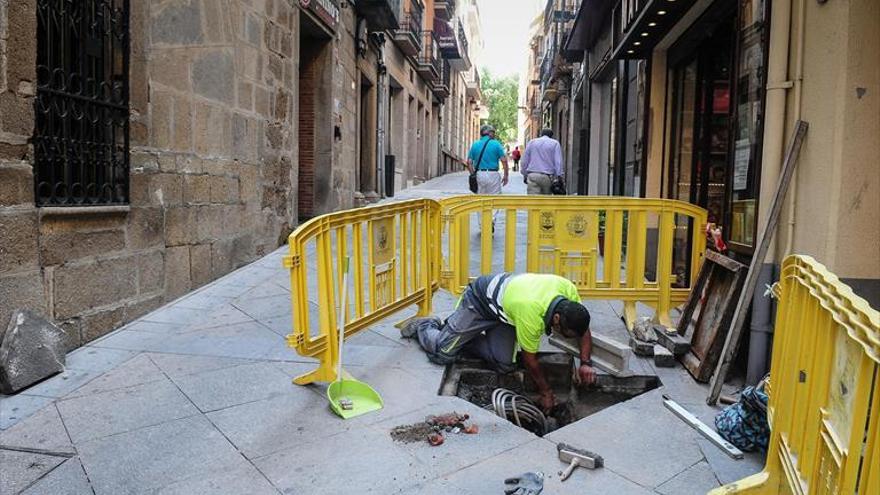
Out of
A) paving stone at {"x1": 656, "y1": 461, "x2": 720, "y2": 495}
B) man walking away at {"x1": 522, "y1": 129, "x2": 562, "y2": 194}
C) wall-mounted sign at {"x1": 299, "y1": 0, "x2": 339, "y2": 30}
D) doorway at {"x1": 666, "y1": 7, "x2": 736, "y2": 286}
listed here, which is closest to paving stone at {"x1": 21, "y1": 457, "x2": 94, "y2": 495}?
paving stone at {"x1": 656, "y1": 461, "x2": 720, "y2": 495}

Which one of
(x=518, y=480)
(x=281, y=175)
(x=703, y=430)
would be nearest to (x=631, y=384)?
(x=703, y=430)

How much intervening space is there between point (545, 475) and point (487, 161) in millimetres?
7065

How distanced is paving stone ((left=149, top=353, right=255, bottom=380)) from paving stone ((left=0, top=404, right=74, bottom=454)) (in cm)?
76

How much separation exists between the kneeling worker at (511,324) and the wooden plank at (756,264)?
81 cm

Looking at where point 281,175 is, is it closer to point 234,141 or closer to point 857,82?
point 234,141

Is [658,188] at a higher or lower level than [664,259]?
higher

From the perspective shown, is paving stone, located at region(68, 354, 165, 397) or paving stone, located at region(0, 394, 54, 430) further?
paving stone, located at region(68, 354, 165, 397)

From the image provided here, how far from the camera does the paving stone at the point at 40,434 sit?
3268 mm

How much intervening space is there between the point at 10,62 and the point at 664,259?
15.9 ft

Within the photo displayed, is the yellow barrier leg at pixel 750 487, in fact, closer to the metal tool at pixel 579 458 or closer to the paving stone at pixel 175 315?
the metal tool at pixel 579 458

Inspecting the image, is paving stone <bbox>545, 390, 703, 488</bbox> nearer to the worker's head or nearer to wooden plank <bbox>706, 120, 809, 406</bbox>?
wooden plank <bbox>706, 120, 809, 406</bbox>

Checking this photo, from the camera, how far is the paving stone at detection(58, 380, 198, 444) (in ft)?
11.4

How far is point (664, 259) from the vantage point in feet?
17.8

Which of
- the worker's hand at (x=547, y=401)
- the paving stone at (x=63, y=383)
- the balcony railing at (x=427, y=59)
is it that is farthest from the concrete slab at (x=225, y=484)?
the balcony railing at (x=427, y=59)
